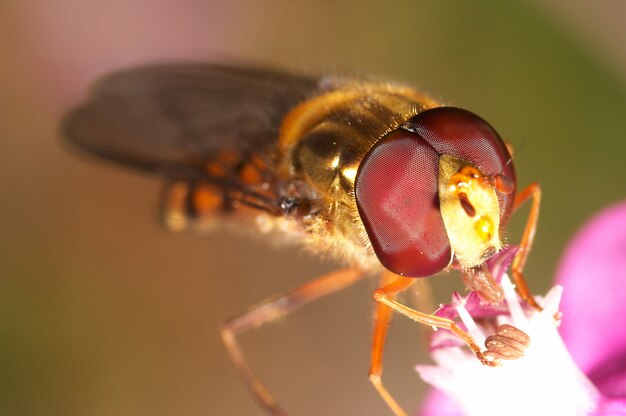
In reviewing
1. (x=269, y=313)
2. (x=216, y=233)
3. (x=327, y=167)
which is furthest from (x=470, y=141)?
(x=216, y=233)

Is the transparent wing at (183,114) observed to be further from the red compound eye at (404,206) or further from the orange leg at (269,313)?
the red compound eye at (404,206)

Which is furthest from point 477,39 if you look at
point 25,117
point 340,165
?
point 340,165

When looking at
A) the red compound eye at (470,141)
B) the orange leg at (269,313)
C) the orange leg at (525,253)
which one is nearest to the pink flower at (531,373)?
the orange leg at (525,253)

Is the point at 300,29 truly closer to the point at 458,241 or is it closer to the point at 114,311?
the point at 114,311

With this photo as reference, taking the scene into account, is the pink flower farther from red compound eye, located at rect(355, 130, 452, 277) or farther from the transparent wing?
the transparent wing

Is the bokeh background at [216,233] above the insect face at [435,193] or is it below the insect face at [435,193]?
below

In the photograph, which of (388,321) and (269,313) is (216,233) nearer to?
(269,313)
